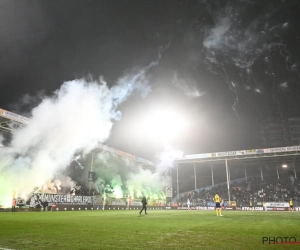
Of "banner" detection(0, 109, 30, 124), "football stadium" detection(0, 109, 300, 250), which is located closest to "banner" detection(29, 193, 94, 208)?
"football stadium" detection(0, 109, 300, 250)

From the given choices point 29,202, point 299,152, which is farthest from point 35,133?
point 299,152

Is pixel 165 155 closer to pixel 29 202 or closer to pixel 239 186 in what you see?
pixel 239 186

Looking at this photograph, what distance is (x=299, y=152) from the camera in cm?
4319

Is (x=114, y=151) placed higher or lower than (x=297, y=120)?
lower

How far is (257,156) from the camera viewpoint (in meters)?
46.1

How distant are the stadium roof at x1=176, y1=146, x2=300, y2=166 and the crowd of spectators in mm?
3731

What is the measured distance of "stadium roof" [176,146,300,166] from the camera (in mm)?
43281

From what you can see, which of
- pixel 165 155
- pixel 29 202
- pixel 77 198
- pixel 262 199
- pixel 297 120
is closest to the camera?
pixel 29 202

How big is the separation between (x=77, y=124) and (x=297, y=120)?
7574cm

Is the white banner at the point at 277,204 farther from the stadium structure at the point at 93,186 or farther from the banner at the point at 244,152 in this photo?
the stadium structure at the point at 93,186

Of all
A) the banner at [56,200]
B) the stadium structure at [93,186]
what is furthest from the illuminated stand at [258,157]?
the banner at [56,200]

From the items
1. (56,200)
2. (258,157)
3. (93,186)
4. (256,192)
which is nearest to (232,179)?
(256,192)

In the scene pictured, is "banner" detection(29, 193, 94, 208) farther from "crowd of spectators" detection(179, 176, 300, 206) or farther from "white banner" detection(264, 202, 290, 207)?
"white banner" detection(264, 202, 290, 207)

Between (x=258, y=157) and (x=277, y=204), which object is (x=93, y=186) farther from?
(x=258, y=157)
